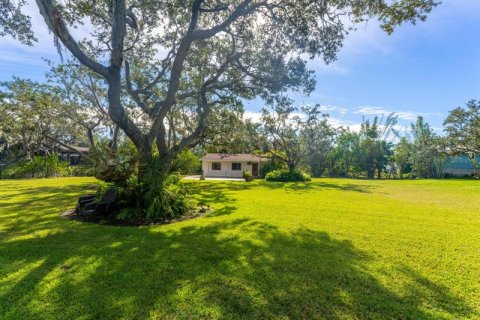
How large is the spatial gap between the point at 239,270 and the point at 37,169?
1044 inches

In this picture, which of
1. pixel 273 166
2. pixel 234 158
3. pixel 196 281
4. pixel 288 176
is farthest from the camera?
pixel 234 158

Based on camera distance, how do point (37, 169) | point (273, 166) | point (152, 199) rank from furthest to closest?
point (273, 166), point (37, 169), point (152, 199)

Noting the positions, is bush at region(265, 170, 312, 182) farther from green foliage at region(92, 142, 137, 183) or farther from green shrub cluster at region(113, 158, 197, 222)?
green foliage at region(92, 142, 137, 183)

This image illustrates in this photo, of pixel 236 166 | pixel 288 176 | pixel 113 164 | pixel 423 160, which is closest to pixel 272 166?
pixel 288 176

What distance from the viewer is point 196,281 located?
3.29 meters

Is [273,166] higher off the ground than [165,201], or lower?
higher

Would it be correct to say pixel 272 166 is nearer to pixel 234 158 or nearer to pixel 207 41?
pixel 234 158

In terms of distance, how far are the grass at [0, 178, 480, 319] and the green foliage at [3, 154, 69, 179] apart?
2023cm

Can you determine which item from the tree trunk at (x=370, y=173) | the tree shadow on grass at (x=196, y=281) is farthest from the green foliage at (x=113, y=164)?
the tree trunk at (x=370, y=173)

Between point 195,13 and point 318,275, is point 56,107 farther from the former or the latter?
point 318,275

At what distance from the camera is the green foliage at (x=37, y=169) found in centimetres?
2153

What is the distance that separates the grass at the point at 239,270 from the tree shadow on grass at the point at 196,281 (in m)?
0.01

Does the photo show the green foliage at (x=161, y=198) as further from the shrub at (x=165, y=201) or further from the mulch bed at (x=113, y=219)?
the mulch bed at (x=113, y=219)

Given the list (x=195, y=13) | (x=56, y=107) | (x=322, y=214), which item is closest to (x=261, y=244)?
(x=322, y=214)
